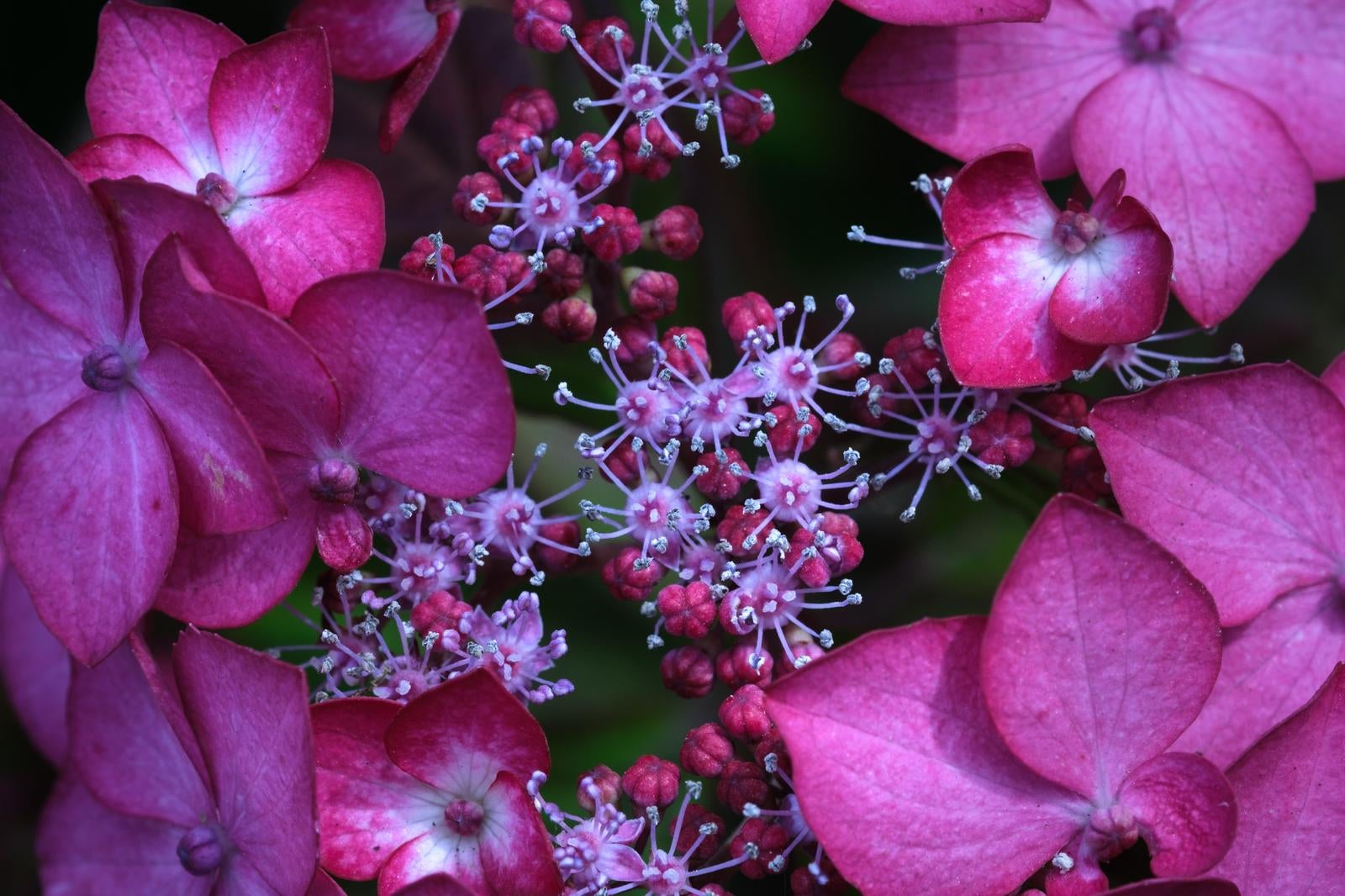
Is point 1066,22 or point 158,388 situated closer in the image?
point 158,388

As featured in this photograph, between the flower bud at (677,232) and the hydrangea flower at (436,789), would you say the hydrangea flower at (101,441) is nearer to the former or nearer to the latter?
the hydrangea flower at (436,789)

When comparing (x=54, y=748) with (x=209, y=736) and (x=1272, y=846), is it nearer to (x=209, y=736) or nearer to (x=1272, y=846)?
(x=209, y=736)

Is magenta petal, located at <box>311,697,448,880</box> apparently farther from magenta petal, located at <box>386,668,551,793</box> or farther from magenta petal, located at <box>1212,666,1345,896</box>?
magenta petal, located at <box>1212,666,1345,896</box>

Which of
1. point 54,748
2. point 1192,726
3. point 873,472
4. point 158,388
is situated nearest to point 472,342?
point 158,388

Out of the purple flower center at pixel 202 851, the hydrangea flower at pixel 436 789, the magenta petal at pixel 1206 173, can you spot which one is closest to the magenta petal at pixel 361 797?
the hydrangea flower at pixel 436 789

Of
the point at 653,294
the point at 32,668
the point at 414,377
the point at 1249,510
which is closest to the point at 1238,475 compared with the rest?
the point at 1249,510

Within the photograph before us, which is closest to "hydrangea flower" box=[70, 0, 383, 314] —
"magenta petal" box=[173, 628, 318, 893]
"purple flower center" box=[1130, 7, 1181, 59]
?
"magenta petal" box=[173, 628, 318, 893]
